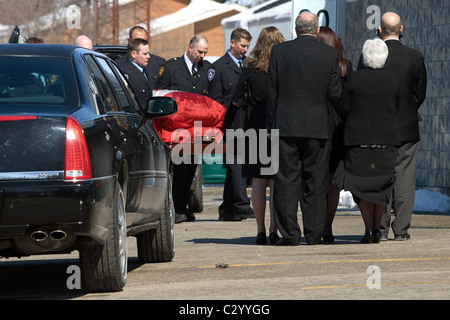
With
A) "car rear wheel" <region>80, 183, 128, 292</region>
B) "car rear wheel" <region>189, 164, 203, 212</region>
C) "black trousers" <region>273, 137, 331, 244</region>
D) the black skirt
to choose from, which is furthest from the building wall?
"car rear wheel" <region>80, 183, 128, 292</region>

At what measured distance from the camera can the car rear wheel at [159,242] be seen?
10070mm

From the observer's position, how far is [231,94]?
15344mm

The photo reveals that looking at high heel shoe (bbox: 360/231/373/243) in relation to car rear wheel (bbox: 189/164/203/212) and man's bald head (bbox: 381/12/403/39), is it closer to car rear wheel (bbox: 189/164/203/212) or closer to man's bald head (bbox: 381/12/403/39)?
man's bald head (bbox: 381/12/403/39)

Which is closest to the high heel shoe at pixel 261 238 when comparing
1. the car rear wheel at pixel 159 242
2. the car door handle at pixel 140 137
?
the car rear wheel at pixel 159 242

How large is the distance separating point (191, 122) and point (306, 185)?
281 cm

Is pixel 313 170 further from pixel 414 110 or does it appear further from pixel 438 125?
pixel 438 125

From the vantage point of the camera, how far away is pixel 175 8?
245 feet

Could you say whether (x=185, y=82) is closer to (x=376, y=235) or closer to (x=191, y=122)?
(x=191, y=122)

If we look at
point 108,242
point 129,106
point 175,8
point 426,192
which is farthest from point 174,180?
point 175,8

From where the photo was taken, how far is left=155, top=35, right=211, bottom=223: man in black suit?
592 inches

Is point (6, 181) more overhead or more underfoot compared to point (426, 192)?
more overhead

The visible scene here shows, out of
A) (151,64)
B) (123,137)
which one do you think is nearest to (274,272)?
(123,137)

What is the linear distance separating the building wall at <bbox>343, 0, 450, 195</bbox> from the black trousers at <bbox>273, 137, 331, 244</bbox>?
20.5ft

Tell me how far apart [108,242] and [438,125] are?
1047 cm
